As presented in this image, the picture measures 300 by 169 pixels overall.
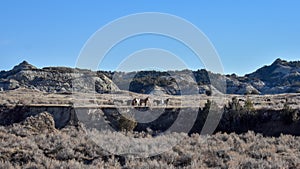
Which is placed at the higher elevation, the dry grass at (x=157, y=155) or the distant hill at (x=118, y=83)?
the distant hill at (x=118, y=83)

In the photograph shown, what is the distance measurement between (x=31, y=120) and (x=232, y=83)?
8439 cm

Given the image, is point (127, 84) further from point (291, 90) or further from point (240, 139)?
point (240, 139)

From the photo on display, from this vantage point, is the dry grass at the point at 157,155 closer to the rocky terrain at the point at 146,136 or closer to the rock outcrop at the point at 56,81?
the rocky terrain at the point at 146,136

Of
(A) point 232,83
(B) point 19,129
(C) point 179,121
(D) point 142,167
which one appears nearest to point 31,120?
(B) point 19,129

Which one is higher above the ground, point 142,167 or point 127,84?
point 127,84

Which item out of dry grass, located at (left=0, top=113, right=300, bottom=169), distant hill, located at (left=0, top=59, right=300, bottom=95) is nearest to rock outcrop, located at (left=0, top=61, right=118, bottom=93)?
distant hill, located at (left=0, top=59, right=300, bottom=95)

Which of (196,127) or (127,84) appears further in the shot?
(127,84)

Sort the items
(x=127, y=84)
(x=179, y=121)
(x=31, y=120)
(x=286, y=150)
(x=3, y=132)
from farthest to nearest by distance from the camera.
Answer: (x=127, y=84)
(x=179, y=121)
(x=31, y=120)
(x=3, y=132)
(x=286, y=150)

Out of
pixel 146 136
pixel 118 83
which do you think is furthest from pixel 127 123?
pixel 118 83

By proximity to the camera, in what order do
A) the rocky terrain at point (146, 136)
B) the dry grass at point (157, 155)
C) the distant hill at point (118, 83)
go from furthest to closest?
the distant hill at point (118, 83)
the rocky terrain at point (146, 136)
the dry grass at point (157, 155)

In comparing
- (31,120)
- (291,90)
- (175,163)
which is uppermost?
(291,90)

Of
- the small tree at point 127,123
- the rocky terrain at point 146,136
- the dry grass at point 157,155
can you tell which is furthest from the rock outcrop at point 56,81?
the dry grass at point 157,155

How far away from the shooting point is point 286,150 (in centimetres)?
1964

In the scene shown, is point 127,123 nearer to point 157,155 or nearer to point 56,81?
point 157,155
